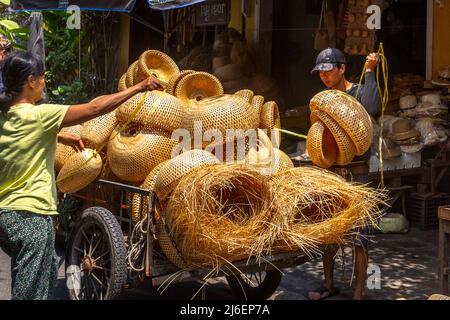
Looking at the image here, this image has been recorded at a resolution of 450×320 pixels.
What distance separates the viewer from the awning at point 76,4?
26.2 feet

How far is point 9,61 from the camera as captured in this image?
3904 mm

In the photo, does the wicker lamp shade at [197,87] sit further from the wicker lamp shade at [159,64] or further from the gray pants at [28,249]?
the gray pants at [28,249]

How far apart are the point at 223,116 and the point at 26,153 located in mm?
1761

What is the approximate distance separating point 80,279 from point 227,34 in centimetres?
543

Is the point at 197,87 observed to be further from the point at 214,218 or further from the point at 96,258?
the point at 214,218

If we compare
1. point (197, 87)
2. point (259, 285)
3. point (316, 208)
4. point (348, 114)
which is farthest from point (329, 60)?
point (259, 285)

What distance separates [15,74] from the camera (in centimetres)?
390

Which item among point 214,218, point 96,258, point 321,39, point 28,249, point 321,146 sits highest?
point 321,39

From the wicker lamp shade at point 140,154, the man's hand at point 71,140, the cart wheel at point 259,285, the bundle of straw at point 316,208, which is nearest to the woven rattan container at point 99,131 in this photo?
the wicker lamp shade at point 140,154

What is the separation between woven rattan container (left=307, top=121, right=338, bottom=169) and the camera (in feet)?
17.0

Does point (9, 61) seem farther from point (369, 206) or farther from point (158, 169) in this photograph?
point (369, 206)

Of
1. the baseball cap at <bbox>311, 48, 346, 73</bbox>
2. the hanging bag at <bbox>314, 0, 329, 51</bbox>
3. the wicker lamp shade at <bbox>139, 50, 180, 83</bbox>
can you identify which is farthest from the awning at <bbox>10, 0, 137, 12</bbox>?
the baseball cap at <bbox>311, 48, 346, 73</bbox>

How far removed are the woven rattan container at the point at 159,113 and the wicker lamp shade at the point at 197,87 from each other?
0.47 m
